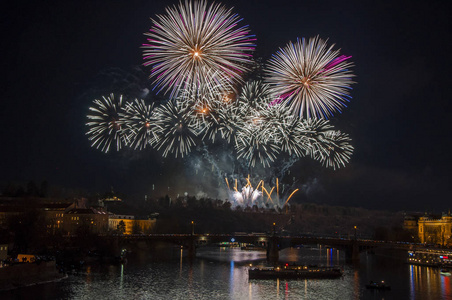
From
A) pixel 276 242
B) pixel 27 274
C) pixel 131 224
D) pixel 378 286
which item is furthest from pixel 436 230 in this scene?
pixel 27 274

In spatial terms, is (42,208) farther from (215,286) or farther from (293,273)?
(293,273)

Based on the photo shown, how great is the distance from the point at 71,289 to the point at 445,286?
137 ft

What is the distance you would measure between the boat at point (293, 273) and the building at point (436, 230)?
61.0 m

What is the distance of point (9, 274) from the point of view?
47375 mm

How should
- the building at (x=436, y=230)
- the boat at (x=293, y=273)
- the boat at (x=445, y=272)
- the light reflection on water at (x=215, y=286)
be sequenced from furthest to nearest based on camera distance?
the building at (x=436, y=230), the boat at (x=445, y=272), the boat at (x=293, y=273), the light reflection on water at (x=215, y=286)

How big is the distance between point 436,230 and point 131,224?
3349 inches

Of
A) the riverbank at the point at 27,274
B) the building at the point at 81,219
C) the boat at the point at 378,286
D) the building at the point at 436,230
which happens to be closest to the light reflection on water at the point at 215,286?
the boat at the point at 378,286

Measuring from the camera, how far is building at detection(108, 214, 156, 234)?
133000 mm

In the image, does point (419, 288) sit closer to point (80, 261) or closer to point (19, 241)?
point (80, 261)

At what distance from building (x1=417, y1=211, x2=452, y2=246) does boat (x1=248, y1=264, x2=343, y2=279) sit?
6100cm

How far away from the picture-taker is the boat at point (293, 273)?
6138 centimetres

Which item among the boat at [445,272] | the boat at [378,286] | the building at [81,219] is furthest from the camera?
the building at [81,219]

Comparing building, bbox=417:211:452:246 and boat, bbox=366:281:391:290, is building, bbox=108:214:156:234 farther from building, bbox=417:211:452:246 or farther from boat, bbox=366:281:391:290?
boat, bbox=366:281:391:290

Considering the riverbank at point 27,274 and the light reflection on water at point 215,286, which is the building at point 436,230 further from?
the riverbank at point 27,274
